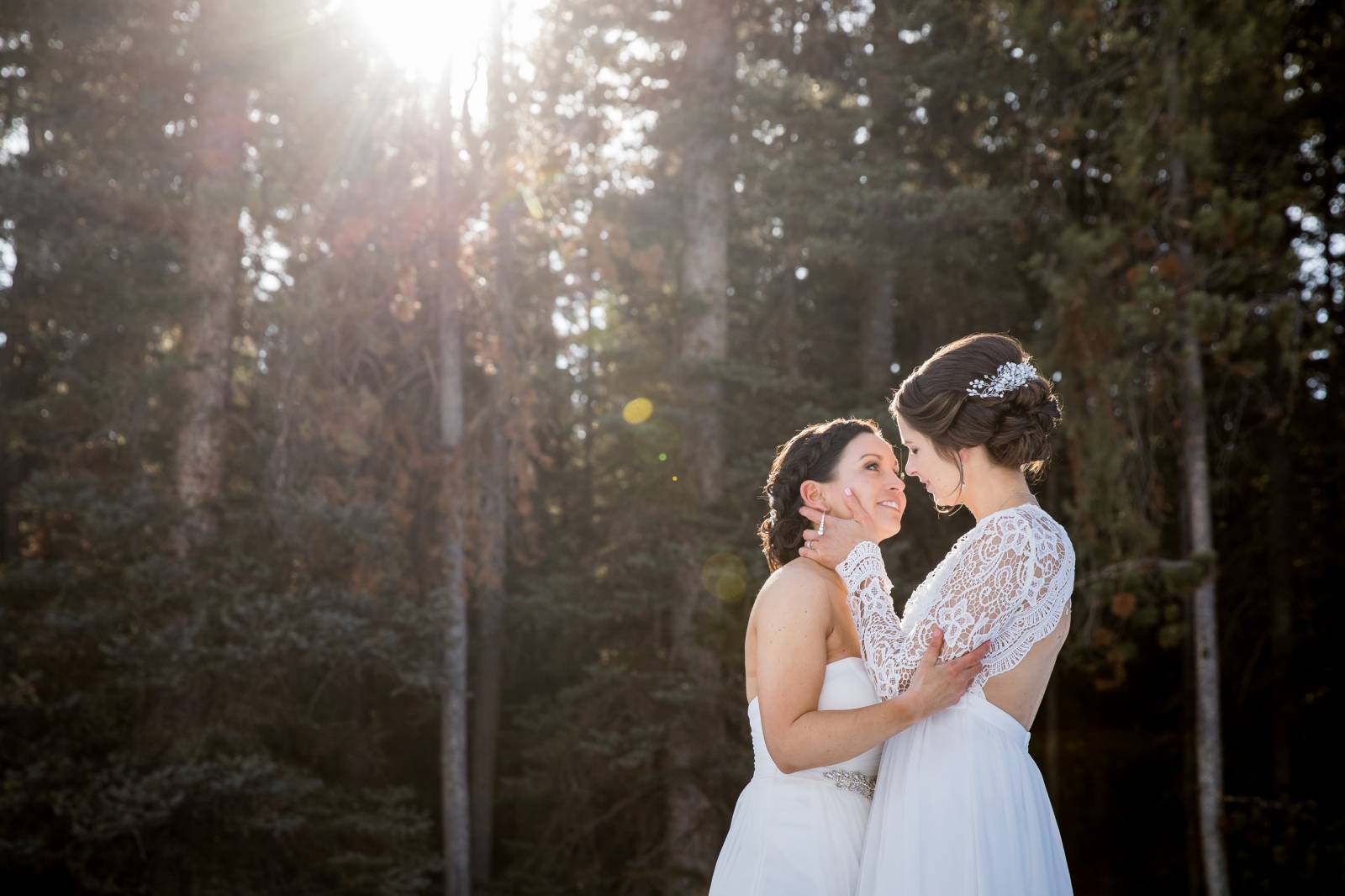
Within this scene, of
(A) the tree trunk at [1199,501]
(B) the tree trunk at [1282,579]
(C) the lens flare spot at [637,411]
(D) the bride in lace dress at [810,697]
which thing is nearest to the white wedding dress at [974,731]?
(D) the bride in lace dress at [810,697]

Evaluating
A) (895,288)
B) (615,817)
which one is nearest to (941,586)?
(615,817)

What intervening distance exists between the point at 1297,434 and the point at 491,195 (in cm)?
1079

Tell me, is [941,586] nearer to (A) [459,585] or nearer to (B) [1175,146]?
(B) [1175,146]

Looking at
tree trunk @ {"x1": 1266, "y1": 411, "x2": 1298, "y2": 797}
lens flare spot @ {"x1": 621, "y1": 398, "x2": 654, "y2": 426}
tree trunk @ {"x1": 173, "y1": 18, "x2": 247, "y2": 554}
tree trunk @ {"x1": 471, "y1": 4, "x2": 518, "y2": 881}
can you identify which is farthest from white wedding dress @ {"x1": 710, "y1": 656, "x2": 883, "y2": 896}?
tree trunk @ {"x1": 1266, "y1": 411, "x2": 1298, "y2": 797}

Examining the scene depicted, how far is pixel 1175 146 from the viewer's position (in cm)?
1267

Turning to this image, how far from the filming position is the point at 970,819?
306 centimetres

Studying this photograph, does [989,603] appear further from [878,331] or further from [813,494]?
[878,331]

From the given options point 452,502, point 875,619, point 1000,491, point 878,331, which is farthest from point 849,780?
point 878,331

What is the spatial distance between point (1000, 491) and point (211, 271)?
13.1m

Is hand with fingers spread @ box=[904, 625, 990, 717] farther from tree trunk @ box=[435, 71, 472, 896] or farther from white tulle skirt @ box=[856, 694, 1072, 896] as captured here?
tree trunk @ box=[435, 71, 472, 896]

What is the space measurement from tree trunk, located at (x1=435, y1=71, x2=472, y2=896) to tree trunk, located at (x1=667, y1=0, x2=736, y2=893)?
103 inches

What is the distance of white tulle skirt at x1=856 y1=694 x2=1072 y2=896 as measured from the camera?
3.03 m

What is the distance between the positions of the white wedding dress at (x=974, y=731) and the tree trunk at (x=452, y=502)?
11.9m

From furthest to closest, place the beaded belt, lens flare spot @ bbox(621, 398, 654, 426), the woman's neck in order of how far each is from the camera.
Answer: lens flare spot @ bbox(621, 398, 654, 426) < the beaded belt < the woman's neck
